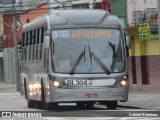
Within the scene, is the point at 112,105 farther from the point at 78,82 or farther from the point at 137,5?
the point at 137,5

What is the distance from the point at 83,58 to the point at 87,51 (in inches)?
11.4

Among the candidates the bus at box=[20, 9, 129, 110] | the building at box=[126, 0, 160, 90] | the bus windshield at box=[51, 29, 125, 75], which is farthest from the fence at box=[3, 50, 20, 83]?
the bus windshield at box=[51, 29, 125, 75]

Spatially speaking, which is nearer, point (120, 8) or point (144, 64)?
point (144, 64)

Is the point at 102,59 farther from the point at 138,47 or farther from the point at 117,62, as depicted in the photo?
the point at 138,47

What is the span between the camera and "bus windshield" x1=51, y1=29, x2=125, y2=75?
23.1 m

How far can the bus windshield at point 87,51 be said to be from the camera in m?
23.1

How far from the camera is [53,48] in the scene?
2330 cm

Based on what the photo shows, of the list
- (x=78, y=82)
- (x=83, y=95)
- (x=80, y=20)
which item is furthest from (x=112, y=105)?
(x=80, y=20)

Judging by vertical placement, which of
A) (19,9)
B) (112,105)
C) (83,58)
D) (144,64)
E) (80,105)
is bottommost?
(144,64)

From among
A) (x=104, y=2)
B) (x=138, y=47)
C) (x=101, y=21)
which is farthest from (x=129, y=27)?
(x=101, y=21)

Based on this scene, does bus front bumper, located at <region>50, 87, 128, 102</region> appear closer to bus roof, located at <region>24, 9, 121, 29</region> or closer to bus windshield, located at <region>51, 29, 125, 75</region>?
bus windshield, located at <region>51, 29, 125, 75</region>

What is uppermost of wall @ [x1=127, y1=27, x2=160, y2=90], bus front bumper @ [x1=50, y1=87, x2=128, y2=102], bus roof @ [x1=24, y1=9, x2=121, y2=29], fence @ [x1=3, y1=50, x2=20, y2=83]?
bus roof @ [x1=24, y1=9, x2=121, y2=29]

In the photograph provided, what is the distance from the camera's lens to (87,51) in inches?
917

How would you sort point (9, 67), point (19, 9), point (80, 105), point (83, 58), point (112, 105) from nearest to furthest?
point (83, 58), point (112, 105), point (80, 105), point (9, 67), point (19, 9)
